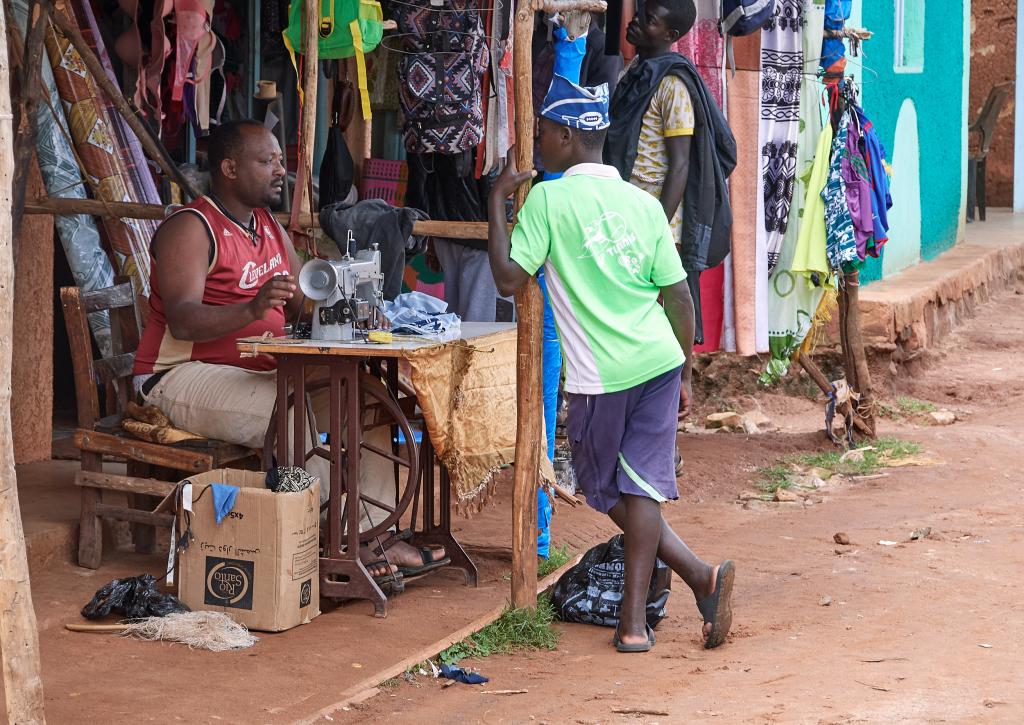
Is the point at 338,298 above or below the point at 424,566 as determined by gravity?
above

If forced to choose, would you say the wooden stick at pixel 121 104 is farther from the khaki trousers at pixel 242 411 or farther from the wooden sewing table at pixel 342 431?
the wooden sewing table at pixel 342 431

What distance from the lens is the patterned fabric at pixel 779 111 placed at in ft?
22.9

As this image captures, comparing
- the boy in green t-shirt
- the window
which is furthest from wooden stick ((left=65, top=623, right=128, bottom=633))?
the window

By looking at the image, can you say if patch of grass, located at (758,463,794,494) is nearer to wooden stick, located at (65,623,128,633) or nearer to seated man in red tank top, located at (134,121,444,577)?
seated man in red tank top, located at (134,121,444,577)

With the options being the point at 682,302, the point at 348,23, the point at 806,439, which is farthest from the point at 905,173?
the point at 682,302

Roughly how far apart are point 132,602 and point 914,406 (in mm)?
6019

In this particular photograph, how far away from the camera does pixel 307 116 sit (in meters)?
5.24

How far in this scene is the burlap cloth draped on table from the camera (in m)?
4.61

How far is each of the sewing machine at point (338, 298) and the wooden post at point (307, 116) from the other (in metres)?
0.70

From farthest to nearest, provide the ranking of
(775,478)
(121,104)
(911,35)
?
1. (911,35)
2. (775,478)
3. (121,104)

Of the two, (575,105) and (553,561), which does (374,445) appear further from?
(575,105)

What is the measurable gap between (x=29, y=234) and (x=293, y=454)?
2.20m

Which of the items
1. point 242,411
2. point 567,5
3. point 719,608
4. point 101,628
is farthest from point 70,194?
point 719,608

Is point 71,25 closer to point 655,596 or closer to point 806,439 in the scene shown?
point 655,596
